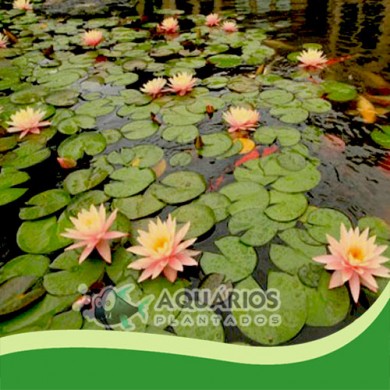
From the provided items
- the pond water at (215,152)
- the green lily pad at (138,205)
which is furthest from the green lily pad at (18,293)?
the green lily pad at (138,205)

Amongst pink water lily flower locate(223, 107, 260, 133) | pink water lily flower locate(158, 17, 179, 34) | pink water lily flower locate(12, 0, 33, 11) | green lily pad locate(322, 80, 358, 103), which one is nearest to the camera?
pink water lily flower locate(223, 107, 260, 133)

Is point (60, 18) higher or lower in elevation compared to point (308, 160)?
higher

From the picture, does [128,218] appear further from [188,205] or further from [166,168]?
[166,168]

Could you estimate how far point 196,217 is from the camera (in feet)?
5.35

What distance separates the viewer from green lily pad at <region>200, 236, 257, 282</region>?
1395 millimetres

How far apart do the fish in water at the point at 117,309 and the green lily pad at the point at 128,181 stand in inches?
22.0

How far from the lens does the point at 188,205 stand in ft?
5.57

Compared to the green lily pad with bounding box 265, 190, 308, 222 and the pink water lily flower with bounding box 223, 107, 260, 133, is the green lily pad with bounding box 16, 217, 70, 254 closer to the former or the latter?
the green lily pad with bounding box 265, 190, 308, 222

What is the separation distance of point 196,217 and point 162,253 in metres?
0.34

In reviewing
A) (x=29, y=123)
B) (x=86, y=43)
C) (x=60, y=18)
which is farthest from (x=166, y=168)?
(x=60, y=18)

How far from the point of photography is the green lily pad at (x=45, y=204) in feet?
5.66

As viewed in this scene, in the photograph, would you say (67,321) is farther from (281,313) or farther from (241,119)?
(241,119)

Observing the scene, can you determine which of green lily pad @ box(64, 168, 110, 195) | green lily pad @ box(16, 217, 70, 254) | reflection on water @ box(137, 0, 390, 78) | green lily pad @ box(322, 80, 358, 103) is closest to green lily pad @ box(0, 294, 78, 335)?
green lily pad @ box(16, 217, 70, 254)

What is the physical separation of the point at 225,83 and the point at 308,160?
116 centimetres
